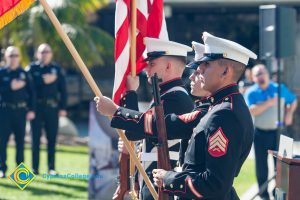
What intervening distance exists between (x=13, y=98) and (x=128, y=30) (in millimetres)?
6256

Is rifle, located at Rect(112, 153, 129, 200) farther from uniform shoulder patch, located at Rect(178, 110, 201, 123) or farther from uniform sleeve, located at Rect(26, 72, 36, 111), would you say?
uniform sleeve, located at Rect(26, 72, 36, 111)

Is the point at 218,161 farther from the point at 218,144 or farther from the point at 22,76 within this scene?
the point at 22,76

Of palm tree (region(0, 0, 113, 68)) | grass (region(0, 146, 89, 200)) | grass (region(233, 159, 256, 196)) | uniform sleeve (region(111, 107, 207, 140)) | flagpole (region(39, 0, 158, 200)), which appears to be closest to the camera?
uniform sleeve (region(111, 107, 207, 140))

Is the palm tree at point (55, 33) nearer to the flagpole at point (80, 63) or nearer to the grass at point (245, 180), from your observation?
the grass at point (245, 180)

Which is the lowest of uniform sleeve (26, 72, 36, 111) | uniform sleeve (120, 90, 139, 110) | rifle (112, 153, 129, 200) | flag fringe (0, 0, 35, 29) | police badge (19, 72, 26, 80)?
rifle (112, 153, 129, 200)

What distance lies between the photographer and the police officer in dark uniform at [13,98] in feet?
39.5

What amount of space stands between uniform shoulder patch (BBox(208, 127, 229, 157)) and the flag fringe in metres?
2.05

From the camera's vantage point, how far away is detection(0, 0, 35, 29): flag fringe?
230 inches

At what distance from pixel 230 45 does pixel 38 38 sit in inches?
649

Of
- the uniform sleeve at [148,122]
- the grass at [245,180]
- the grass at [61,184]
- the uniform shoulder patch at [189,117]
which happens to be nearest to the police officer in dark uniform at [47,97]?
the grass at [61,184]

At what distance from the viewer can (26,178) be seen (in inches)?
376

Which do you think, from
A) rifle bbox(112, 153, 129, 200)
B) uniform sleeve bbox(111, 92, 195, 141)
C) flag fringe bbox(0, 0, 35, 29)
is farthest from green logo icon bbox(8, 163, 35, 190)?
uniform sleeve bbox(111, 92, 195, 141)

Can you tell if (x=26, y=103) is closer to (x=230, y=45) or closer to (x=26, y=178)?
(x=26, y=178)

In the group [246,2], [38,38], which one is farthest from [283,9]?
[246,2]
